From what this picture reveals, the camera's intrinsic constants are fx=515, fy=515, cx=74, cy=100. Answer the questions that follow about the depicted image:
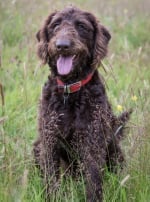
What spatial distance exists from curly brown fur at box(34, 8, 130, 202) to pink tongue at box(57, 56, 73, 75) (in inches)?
0.5

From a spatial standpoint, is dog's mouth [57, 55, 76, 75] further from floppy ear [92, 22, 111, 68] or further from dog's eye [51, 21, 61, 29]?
dog's eye [51, 21, 61, 29]

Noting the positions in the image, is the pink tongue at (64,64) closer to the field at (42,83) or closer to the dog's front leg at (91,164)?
the field at (42,83)

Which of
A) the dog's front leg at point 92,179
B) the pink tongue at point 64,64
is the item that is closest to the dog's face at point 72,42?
the pink tongue at point 64,64

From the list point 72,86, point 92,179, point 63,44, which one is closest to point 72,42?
point 63,44

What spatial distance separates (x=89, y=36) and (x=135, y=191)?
1390 millimetres

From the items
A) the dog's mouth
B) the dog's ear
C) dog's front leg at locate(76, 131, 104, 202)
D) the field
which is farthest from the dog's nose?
dog's front leg at locate(76, 131, 104, 202)

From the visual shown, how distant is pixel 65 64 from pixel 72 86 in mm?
213

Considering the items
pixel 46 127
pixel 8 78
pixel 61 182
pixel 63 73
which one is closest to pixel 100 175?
pixel 61 182

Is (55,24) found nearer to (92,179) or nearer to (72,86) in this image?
(72,86)

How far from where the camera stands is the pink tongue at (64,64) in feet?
13.4

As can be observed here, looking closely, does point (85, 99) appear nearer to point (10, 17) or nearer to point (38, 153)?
point (38, 153)

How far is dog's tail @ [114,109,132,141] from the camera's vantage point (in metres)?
4.34

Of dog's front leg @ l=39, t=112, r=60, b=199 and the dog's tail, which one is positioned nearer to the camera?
dog's front leg @ l=39, t=112, r=60, b=199

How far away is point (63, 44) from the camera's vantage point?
3980mm
